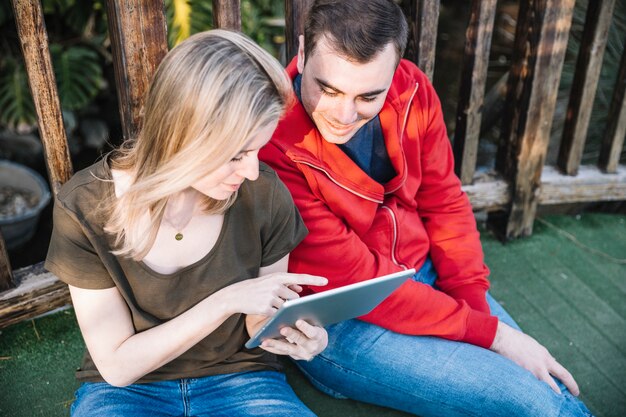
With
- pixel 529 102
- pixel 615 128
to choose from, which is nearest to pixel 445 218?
pixel 529 102

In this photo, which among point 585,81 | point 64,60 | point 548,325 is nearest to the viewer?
point 548,325

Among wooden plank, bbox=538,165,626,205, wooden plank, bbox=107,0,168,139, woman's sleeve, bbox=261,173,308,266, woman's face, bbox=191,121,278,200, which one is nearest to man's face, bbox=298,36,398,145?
woman's sleeve, bbox=261,173,308,266

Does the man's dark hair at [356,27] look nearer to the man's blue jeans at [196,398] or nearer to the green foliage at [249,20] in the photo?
the man's blue jeans at [196,398]

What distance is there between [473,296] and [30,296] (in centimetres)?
163

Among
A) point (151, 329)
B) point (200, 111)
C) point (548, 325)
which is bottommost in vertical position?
point (548, 325)

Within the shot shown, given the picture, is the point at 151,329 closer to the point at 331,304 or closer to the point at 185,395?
the point at 185,395

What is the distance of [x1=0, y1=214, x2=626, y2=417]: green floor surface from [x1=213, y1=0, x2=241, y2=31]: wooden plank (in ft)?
4.24

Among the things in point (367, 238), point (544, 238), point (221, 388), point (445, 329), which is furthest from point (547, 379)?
point (544, 238)

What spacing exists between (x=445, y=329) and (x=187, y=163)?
3.59 ft

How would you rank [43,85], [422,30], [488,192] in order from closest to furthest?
[43,85] → [422,30] → [488,192]

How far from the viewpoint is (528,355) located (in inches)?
82.8

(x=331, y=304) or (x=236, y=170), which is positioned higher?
(x=236, y=170)

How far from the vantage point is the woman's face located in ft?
4.85

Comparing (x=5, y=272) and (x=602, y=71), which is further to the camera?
(x=602, y=71)
